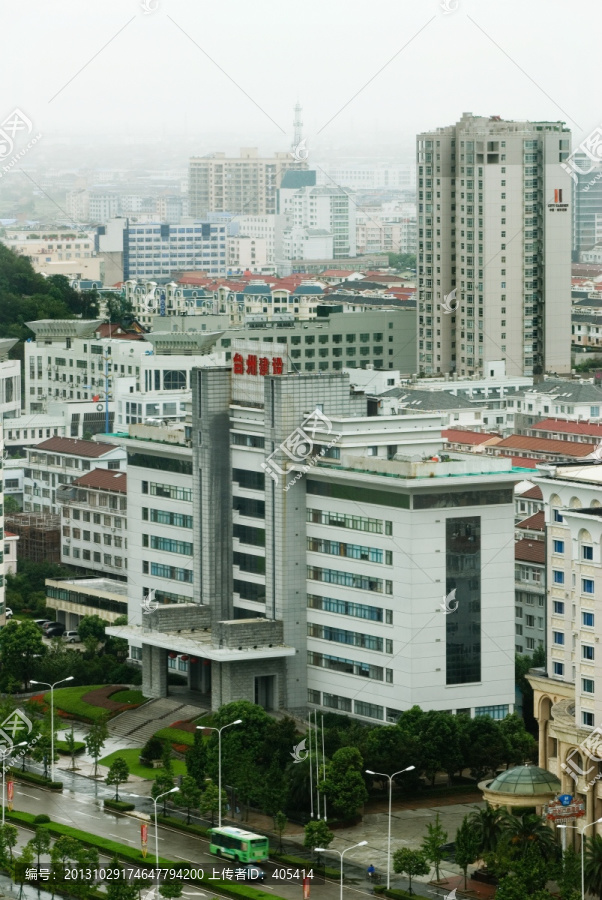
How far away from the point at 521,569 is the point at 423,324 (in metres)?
37.0

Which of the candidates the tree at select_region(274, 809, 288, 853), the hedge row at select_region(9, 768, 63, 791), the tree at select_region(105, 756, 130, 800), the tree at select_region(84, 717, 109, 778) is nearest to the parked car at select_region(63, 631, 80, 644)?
the tree at select_region(84, 717, 109, 778)

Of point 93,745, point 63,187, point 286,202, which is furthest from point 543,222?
point 286,202

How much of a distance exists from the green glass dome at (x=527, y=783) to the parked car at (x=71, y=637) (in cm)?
1916

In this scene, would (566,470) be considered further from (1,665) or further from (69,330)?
(69,330)

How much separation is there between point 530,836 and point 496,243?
47.8 meters

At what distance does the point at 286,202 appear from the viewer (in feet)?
527

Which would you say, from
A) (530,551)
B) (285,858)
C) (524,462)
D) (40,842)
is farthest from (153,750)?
(524,462)

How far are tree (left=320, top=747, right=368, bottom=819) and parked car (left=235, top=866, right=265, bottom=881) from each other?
2.69m

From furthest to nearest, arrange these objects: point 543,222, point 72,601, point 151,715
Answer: point 543,222
point 72,601
point 151,715

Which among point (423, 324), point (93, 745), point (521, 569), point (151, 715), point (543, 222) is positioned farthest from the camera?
point (423, 324)

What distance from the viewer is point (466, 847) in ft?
103

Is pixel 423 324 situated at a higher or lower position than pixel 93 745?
higher

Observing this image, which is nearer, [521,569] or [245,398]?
[245,398]

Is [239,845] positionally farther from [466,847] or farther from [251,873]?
[466,847]
